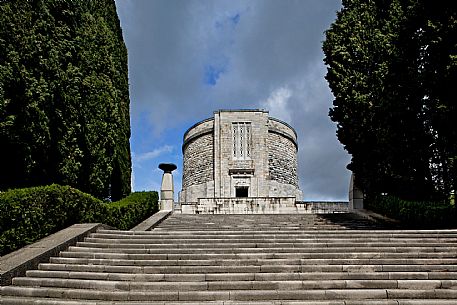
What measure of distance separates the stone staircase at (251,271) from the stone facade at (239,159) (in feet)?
61.8

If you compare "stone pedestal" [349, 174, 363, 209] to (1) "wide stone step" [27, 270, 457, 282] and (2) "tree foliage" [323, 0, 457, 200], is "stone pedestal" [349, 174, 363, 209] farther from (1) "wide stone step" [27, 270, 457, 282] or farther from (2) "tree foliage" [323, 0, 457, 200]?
(1) "wide stone step" [27, 270, 457, 282]

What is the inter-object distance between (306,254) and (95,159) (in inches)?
290

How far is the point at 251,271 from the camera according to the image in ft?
22.4

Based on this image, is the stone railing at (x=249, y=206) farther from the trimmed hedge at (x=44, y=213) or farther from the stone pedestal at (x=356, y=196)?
the trimmed hedge at (x=44, y=213)

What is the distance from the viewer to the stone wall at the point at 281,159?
29.1 m

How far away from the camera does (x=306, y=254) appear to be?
7.52 meters

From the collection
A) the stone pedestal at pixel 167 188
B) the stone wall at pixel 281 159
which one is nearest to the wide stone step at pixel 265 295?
the stone pedestal at pixel 167 188

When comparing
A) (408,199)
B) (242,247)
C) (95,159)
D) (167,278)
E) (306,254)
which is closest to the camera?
(167,278)

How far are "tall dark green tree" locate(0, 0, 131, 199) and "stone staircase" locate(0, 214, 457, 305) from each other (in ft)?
9.40

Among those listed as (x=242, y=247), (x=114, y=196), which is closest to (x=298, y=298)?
(x=242, y=247)

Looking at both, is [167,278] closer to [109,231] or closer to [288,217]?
[109,231]

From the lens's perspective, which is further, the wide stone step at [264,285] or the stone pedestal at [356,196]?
the stone pedestal at [356,196]

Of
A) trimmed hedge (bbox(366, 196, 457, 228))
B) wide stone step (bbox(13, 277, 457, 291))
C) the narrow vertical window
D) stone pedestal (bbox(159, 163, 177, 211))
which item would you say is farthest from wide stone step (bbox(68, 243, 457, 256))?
the narrow vertical window

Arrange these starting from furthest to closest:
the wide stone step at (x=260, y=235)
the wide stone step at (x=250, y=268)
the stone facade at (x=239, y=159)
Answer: the stone facade at (x=239, y=159), the wide stone step at (x=260, y=235), the wide stone step at (x=250, y=268)
